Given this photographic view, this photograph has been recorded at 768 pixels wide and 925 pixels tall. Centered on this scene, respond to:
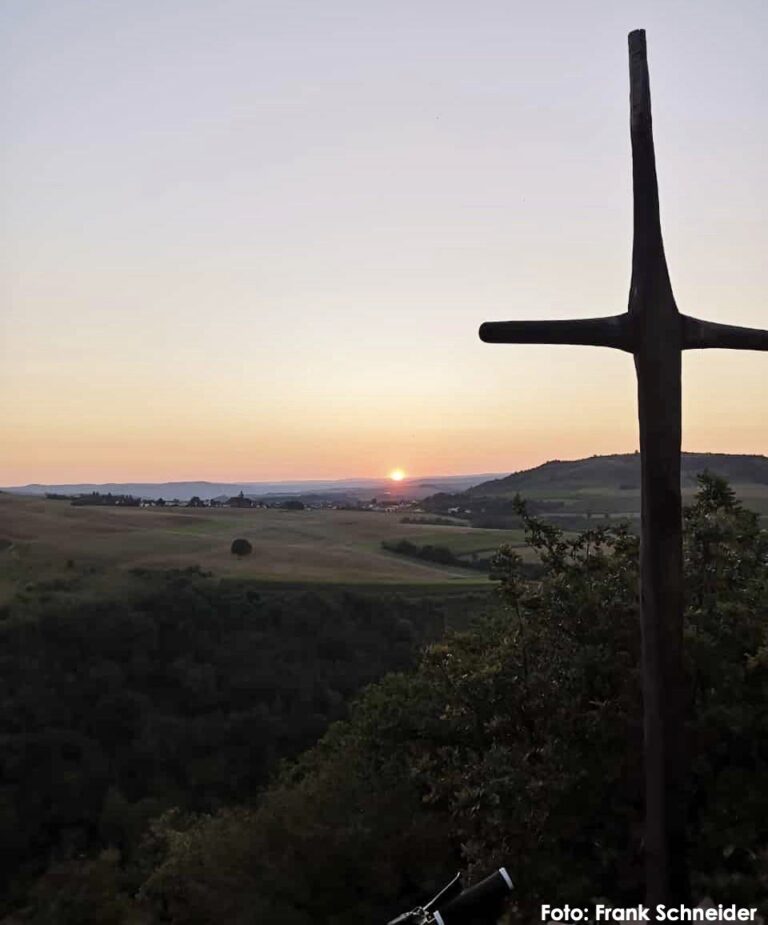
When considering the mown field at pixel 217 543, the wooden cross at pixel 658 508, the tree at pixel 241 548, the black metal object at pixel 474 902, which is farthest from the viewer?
the tree at pixel 241 548

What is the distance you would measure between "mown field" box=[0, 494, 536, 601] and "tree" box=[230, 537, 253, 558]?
392mm

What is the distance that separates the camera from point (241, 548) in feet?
176

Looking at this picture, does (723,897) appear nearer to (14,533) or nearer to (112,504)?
(14,533)

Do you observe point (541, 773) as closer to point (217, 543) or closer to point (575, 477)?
point (217, 543)

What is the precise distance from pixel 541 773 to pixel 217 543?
5163cm

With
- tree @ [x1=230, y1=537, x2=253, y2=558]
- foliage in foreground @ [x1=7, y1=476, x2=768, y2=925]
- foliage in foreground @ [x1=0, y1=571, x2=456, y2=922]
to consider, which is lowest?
foliage in foreground @ [x1=0, y1=571, x2=456, y2=922]

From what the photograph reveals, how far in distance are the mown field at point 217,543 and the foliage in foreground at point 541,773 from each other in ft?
124

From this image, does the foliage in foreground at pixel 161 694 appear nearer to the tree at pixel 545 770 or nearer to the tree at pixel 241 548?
the tree at pixel 241 548

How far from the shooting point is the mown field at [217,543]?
47.0 meters

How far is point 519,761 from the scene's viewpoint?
19.0ft

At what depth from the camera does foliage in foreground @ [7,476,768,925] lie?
5.50 m

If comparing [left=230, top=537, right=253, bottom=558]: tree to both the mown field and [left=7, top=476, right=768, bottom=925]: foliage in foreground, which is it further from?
[left=7, top=476, right=768, bottom=925]: foliage in foreground

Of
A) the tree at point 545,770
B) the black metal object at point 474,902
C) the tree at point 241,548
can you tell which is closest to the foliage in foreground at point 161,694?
the tree at point 241,548

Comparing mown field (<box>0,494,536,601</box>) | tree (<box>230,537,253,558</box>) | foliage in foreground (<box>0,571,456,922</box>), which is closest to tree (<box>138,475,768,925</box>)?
foliage in foreground (<box>0,571,456,922</box>)
